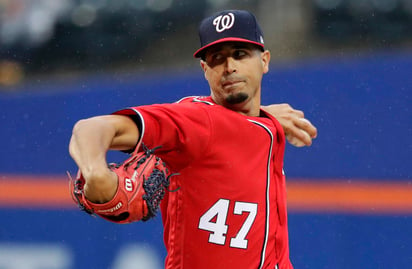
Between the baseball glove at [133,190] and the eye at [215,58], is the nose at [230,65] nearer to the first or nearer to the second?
the eye at [215,58]

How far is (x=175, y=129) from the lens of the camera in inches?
95.2

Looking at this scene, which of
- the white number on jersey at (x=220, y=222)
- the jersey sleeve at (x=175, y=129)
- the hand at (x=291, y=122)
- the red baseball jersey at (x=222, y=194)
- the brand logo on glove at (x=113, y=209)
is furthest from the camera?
the hand at (x=291, y=122)

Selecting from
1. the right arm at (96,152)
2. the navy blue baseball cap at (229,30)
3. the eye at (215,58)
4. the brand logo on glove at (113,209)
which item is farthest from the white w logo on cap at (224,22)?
the brand logo on glove at (113,209)

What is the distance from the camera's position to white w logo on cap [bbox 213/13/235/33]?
2.90 metres

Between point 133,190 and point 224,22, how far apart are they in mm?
1021

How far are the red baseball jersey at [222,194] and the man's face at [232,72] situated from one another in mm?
115

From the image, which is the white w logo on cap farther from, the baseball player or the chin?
the chin

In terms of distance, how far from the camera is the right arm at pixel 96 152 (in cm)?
199

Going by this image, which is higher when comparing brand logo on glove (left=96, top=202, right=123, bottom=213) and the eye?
the eye

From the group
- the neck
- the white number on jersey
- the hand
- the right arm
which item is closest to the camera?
the right arm

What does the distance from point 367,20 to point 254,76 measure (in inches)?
109

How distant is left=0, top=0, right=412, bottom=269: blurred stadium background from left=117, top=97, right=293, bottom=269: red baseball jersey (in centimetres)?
205

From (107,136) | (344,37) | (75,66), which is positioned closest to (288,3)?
(344,37)

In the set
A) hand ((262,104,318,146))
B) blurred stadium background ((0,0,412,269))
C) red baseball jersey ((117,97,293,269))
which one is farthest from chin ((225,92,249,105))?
blurred stadium background ((0,0,412,269))
